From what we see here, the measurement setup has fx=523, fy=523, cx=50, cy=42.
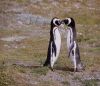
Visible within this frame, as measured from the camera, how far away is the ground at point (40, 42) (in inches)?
760

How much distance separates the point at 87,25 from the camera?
142 feet

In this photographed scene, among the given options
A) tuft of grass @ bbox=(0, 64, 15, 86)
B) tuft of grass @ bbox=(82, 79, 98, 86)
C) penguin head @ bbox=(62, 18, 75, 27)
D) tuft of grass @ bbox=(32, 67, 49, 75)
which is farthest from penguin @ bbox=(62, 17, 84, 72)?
tuft of grass @ bbox=(0, 64, 15, 86)

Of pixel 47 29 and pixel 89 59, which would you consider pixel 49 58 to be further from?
pixel 47 29

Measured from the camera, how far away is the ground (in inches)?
760

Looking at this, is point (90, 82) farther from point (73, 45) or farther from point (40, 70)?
point (73, 45)

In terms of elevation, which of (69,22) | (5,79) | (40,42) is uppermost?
(69,22)

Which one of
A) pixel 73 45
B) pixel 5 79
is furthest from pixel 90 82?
pixel 5 79

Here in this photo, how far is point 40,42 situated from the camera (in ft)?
111

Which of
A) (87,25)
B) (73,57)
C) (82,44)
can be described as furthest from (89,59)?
(87,25)

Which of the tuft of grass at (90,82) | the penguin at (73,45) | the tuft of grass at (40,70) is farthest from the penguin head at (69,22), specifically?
the tuft of grass at (90,82)

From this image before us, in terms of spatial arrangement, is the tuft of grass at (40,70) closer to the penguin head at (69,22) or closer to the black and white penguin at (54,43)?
the black and white penguin at (54,43)

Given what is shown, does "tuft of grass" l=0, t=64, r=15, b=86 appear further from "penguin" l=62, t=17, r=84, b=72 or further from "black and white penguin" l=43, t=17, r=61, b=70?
"penguin" l=62, t=17, r=84, b=72

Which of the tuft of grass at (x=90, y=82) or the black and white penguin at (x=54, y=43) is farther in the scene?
the black and white penguin at (x=54, y=43)

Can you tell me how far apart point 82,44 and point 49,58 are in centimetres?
1140
